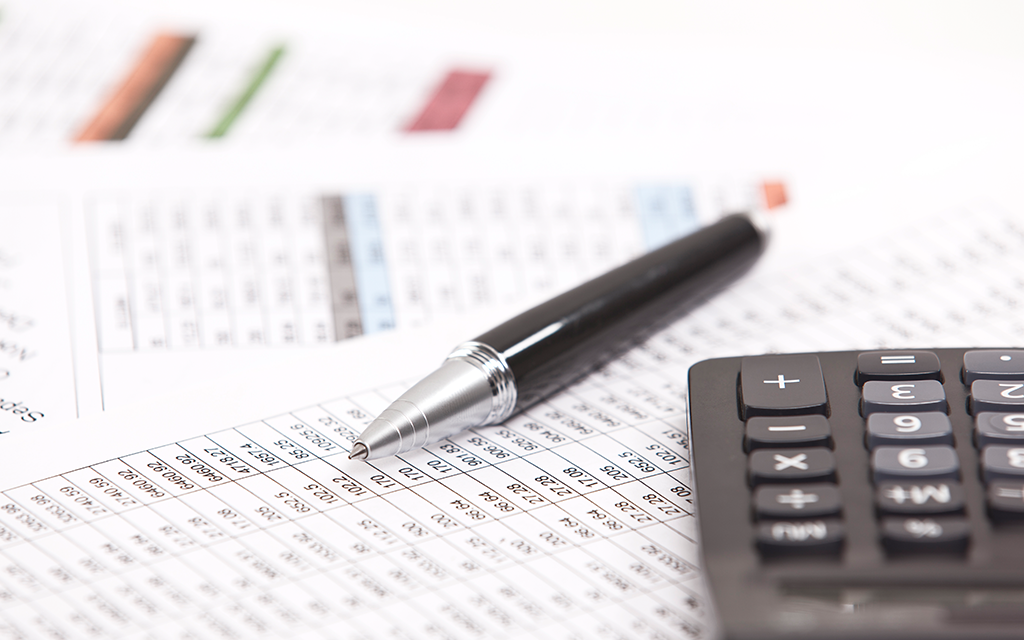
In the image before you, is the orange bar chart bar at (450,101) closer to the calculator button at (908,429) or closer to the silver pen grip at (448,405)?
the silver pen grip at (448,405)

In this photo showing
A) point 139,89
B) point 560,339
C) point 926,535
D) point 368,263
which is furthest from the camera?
point 139,89

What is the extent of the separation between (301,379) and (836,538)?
25 centimetres

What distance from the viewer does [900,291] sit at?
1.63ft

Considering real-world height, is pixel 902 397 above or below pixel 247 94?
below

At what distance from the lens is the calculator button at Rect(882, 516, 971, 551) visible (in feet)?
0.91

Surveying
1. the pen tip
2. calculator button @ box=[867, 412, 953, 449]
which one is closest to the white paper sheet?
the pen tip

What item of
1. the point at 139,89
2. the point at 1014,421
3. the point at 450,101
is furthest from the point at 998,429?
the point at 139,89

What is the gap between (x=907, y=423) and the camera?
333 mm

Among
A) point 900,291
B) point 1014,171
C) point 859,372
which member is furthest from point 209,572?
point 1014,171

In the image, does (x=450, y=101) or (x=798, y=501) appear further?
(x=450, y=101)

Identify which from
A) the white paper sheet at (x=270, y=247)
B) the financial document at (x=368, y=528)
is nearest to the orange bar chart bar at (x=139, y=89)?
the white paper sheet at (x=270, y=247)

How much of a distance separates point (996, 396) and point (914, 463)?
2.3 inches

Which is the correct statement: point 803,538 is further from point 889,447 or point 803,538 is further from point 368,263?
point 368,263

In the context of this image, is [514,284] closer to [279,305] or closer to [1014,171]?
[279,305]
